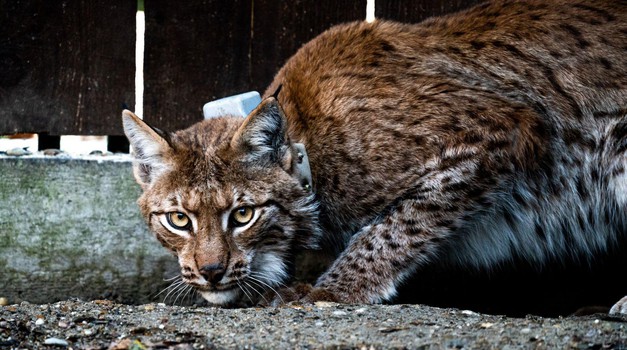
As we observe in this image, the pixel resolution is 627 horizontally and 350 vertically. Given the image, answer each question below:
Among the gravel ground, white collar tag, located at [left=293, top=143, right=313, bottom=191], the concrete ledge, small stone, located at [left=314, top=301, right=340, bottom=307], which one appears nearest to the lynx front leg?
small stone, located at [left=314, top=301, right=340, bottom=307]

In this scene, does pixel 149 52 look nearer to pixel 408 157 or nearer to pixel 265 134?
pixel 265 134

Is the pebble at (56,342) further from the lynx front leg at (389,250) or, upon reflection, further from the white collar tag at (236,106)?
the white collar tag at (236,106)

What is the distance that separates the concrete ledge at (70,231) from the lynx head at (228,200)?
23.2 inches

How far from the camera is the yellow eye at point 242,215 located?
14.5 feet

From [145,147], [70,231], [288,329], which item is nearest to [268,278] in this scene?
[145,147]

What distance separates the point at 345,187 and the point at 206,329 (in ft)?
3.91

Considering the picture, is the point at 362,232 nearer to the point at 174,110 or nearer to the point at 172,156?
the point at 172,156

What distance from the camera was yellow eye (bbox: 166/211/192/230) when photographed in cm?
446

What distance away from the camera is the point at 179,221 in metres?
4.48

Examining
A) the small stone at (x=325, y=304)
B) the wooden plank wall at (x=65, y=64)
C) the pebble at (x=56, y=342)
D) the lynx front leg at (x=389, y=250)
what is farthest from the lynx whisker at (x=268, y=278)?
the wooden plank wall at (x=65, y=64)

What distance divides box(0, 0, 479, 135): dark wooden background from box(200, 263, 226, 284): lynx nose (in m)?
1.36

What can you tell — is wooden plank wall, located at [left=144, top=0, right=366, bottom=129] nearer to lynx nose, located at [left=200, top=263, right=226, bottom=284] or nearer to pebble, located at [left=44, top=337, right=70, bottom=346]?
lynx nose, located at [left=200, top=263, right=226, bottom=284]

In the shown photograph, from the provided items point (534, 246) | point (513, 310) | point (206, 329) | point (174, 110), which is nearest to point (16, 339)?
point (206, 329)

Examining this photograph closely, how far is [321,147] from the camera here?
4.67m
